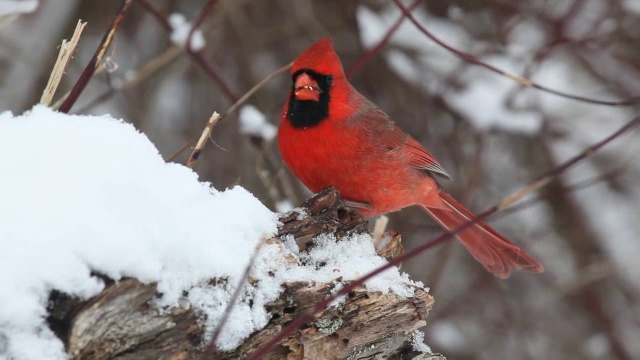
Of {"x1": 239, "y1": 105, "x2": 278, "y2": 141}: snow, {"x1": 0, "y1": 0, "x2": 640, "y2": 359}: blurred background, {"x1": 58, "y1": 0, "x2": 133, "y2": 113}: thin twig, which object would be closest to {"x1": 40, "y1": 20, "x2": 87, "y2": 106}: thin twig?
{"x1": 58, "y1": 0, "x2": 133, "y2": 113}: thin twig

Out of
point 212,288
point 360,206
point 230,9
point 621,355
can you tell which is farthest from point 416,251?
point 621,355

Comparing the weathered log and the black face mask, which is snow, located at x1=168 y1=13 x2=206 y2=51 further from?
the weathered log

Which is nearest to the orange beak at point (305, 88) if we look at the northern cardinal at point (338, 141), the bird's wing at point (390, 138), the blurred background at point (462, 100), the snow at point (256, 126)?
the northern cardinal at point (338, 141)

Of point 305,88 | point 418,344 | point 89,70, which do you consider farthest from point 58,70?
point 418,344

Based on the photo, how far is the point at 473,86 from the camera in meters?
4.36

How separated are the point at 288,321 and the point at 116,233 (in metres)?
0.43

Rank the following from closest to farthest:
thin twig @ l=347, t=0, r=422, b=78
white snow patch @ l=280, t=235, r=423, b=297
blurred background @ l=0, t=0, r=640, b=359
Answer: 1. white snow patch @ l=280, t=235, r=423, b=297
2. thin twig @ l=347, t=0, r=422, b=78
3. blurred background @ l=0, t=0, r=640, b=359

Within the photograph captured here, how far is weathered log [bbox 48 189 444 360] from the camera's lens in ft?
4.91

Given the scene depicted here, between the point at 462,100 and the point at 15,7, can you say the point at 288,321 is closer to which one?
the point at 15,7

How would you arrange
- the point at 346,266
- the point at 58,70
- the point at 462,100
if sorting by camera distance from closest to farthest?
the point at 346,266 < the point at 58,70 < the point at 462,100

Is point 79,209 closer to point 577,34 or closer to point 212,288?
point 212,288

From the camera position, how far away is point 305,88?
8.91ft

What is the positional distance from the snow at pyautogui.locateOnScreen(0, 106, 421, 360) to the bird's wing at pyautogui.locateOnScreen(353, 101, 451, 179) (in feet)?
3.20

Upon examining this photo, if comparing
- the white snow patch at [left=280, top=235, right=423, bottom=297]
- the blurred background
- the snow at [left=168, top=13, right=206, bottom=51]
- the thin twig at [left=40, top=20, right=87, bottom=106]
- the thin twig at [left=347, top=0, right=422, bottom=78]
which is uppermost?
the blurred background
